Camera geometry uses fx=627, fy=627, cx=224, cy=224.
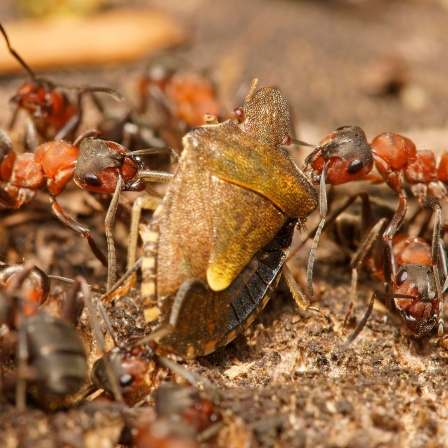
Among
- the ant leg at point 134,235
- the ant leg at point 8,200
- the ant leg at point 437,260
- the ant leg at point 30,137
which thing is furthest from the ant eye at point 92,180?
the ant leg at point 437,260

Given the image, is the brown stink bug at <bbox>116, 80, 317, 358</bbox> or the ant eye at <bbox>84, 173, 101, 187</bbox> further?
the ant eye at <bbox>84, 173, 101, 187</bbox>

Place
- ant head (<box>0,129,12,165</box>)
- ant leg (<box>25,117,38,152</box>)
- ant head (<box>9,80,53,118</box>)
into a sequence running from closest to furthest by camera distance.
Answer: ant head (<box>0,129,12,165</box>) → ant leg (<box>25,117,38,152</box>) → ant head (<box>9,80,53,118</box>)

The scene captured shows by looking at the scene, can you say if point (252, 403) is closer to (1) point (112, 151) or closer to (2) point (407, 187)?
(1) point (112, 151)

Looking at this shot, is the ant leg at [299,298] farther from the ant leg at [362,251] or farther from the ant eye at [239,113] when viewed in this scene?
the ant eye at [239,113]

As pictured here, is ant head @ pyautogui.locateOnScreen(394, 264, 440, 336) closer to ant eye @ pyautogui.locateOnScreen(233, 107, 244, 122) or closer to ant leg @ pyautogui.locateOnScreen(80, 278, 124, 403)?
ant eye @ pyautogui.locateOnScreen(233, 107, 244, 122)

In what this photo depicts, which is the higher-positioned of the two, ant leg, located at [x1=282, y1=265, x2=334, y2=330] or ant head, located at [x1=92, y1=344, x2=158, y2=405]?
ant leg, located at [x1=282, y1=265, x2=334, y2=330]

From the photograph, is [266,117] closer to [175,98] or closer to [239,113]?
[239,113]

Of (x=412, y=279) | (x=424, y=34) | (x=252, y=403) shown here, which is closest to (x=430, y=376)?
(x=412, y=279)

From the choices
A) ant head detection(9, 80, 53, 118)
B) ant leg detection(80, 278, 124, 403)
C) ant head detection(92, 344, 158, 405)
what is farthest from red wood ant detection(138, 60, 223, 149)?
ant head detection(92, 344, 158, 405)

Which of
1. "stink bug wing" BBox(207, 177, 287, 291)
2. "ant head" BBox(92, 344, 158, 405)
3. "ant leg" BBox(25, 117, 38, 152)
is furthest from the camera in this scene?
"ant leg" BBox(25, 117, 38, 152)
